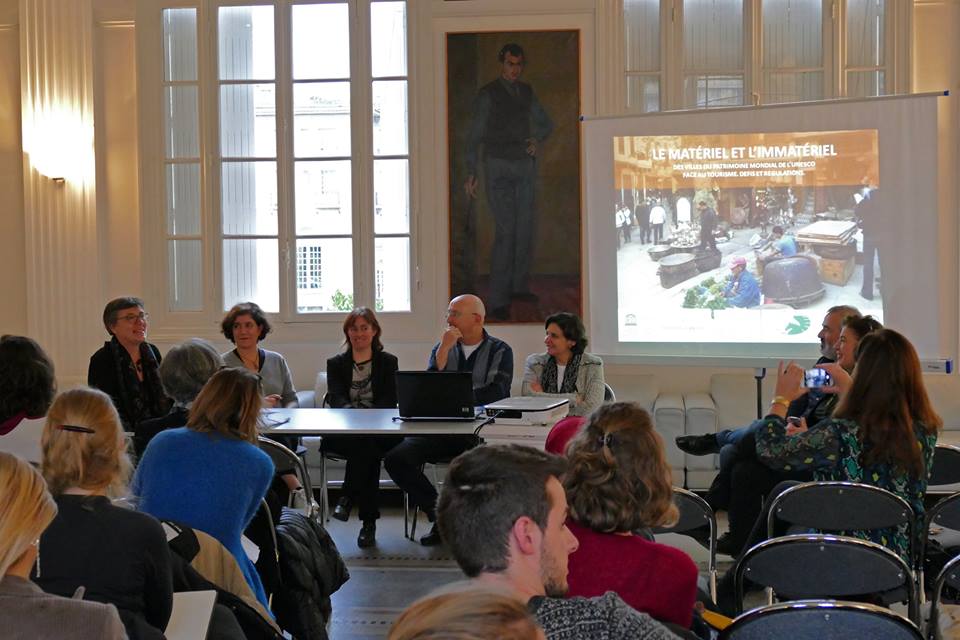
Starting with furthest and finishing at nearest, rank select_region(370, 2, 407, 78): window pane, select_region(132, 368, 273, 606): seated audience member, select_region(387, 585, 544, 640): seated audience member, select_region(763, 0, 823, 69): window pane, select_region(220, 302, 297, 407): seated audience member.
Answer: select_region(370, 2, 407, 78): window pane, select_region(763, 0, 823, 69): window pane, select_region(220, 302, 297, 407): seated audience member, select_region(132, 368, 273, 606): seated audience member, select_region(387, 585, 544, 640): seated audience member

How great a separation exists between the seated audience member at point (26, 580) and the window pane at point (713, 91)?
6.73m

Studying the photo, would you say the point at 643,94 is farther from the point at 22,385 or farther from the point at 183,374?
the point at 22,385

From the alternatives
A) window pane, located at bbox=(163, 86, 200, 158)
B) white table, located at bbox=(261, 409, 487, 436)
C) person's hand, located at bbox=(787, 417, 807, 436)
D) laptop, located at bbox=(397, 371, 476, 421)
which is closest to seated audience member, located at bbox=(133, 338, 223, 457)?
white table, located at bbox=(261, 409, 487, 436)

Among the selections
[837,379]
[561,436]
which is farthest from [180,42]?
[561,436]

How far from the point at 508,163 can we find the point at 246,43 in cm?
219

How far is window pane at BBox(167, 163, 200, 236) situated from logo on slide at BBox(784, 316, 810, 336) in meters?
4.35

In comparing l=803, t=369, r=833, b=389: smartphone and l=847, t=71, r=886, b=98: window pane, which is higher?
l=847, t=71, r=886, b=98: window pane

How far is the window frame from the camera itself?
27.1 feet

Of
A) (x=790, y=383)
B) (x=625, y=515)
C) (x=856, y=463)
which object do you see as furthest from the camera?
(x=790, y=383)

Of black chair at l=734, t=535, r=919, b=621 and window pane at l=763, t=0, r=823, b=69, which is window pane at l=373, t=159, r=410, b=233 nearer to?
window pane at l=763, t=0, r=823, b=69

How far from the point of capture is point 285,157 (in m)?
8.33

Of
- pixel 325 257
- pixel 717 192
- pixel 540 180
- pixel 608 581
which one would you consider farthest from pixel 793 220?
pixel 608 581

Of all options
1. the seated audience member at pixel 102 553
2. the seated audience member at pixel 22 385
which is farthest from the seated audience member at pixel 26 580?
the seated audience member at pixel 22 385

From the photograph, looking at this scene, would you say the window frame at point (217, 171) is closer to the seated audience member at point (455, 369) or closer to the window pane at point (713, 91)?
the seated audience member at point (455, 369)
